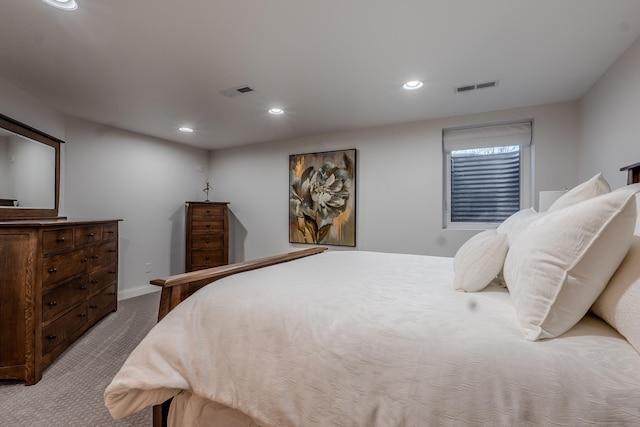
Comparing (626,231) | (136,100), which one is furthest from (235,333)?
(136,100)

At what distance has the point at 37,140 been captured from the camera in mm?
2918

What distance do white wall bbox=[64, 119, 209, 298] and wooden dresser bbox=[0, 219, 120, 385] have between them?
1287 millimetres

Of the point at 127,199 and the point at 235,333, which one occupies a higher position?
the point at 127,199

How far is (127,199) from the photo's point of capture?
4086 millimetres

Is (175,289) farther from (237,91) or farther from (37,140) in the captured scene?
(37,140)

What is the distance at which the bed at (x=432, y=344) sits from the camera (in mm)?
759

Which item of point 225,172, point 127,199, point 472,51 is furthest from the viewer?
point 225,172

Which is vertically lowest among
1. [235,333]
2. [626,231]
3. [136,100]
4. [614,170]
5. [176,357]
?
[176,357]

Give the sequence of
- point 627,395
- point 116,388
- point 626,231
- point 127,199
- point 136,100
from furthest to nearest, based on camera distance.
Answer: point 127,199, point 136,100, point 116,388, point 626,231, point 627,395

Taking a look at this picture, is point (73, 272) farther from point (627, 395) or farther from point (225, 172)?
point (627, 395)

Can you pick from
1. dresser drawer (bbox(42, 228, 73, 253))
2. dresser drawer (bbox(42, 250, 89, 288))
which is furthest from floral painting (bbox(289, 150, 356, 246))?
dresser drawer (bbox(42, 228, 73, 253))

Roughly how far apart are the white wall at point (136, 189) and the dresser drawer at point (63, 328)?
139cm

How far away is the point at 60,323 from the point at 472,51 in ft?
12.2

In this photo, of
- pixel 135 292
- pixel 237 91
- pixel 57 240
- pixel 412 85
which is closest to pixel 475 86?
pixel 412 85
